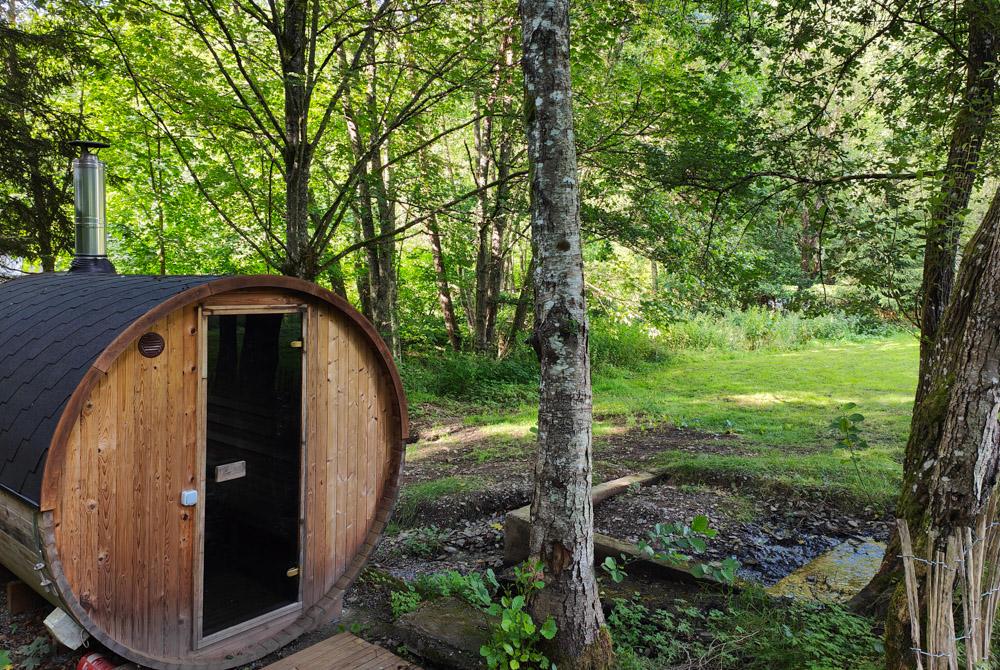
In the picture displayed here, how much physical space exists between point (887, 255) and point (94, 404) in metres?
5.70

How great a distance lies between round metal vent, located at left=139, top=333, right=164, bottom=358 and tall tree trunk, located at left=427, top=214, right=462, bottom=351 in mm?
8920

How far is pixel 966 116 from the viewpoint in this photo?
4.72m

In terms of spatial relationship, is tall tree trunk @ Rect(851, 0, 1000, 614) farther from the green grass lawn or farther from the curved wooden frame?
the curved wooden frame

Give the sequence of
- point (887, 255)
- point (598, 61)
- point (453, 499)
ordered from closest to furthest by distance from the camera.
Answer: point (887, 255) < point (453, 499) < point (598, 61)

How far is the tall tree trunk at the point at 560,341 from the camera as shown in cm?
339

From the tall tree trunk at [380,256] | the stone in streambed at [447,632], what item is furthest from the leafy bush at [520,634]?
the tall tree trunk at [380,256]

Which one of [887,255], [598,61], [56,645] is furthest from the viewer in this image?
[598,61]

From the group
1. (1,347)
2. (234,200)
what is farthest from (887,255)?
(234,200)

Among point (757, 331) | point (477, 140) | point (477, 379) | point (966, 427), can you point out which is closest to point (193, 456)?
point (966, 427)

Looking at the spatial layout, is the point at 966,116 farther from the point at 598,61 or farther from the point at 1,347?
the point at 1,347

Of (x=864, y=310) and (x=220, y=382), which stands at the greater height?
(x=864, y=310)

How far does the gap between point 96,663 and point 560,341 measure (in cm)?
307

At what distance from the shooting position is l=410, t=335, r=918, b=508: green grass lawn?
6.89 meters

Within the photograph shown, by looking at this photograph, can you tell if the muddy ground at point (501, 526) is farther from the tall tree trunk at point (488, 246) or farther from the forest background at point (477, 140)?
the tall tree trunk at point (488, 246)
